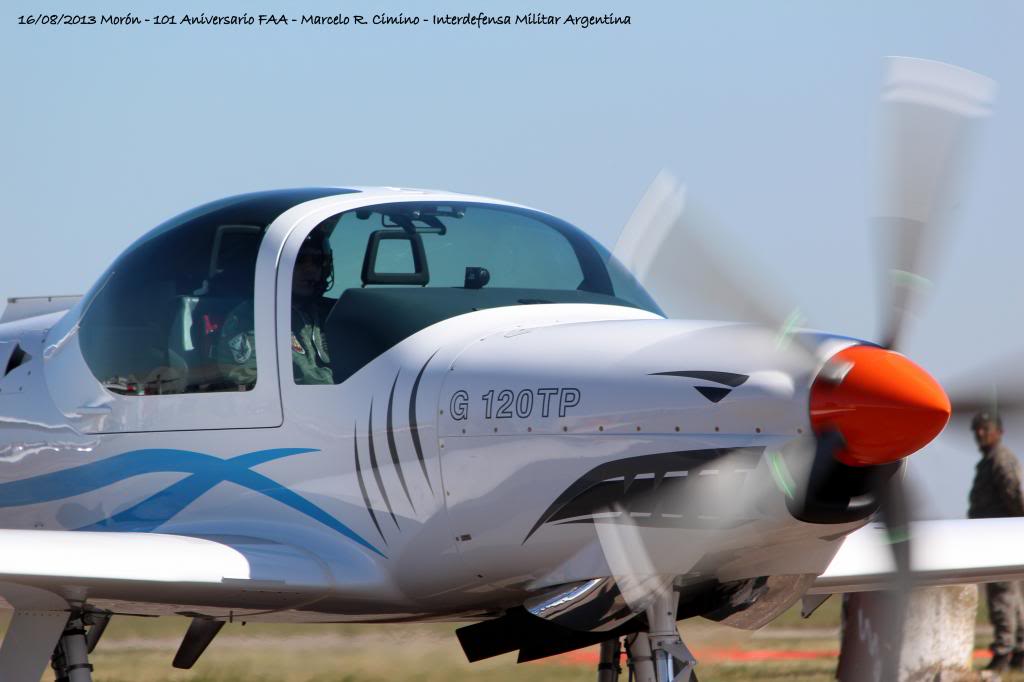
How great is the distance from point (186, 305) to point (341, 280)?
839 mm

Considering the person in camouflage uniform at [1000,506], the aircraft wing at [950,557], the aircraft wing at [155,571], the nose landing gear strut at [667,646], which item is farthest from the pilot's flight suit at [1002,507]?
the aircraft wing at [155,571]

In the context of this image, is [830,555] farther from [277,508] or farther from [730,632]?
[277,508]

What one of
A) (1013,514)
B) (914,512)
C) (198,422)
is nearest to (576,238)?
(198,422)

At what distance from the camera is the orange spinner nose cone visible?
5281 mm

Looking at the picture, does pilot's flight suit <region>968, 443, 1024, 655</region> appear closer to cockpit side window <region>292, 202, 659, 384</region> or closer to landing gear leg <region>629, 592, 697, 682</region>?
cockpit side window <region>292, 202, 659, 384</region>

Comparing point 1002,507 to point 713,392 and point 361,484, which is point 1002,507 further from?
point 713,392

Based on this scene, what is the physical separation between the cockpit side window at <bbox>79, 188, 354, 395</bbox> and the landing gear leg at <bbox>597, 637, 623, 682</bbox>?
2174 mm

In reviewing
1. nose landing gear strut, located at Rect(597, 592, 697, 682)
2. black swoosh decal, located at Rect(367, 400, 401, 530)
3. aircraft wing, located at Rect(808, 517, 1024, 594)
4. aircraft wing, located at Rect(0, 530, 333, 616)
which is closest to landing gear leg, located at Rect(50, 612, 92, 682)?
aircraft wing, located at Rect(0, 530, 333, 616)

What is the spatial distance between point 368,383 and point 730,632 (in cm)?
189

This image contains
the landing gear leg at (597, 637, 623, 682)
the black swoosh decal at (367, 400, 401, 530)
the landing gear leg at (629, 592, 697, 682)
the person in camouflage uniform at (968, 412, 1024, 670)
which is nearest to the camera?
the landing gear leg at (629, 592, 697, 682)

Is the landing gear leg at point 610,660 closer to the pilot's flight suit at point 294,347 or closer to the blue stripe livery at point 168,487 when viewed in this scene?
the blue stripe livery at point 168,487

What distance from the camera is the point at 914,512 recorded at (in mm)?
5816

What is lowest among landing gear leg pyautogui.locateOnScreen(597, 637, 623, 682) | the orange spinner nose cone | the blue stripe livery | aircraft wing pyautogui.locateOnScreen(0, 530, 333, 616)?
landing gear leg pyautogui.locateOnScreen(597, 637, 623, 682)

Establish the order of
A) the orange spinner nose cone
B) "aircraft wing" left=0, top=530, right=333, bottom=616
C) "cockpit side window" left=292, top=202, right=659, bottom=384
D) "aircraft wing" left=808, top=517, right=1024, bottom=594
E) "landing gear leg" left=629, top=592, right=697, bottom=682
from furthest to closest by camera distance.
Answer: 1. "aircraft wing" left=808, top=517, right=1024, bottom=594
2. "cockpit side window" left=292, top=202, right=659, bottom=384
3. "aircraft wing" left=0, top=530, right=333, bottom=616
4. "landing gear leg" left=629, top=592, right=697, bottom=682
5. the orange spinner nose cone
